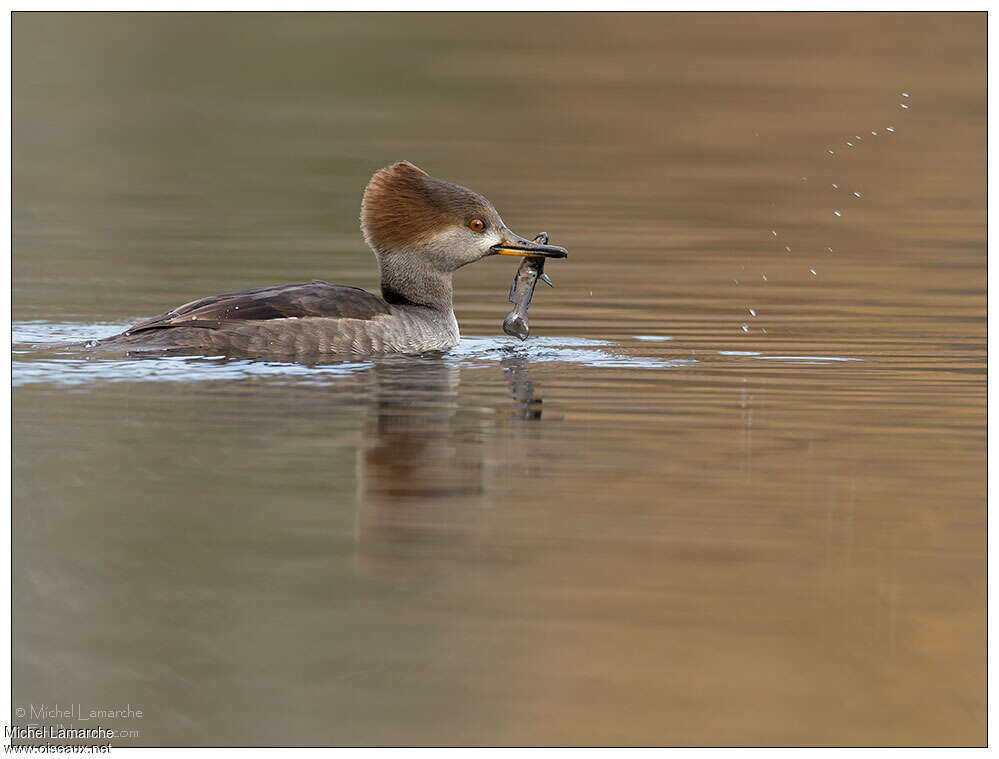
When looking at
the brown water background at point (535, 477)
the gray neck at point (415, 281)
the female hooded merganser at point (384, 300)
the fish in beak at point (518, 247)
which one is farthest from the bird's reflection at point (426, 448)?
the fish in beak at point (518, 247)

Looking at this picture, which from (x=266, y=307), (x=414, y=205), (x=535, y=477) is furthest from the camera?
(x=414, y=205)

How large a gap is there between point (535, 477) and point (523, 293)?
3.28 meters

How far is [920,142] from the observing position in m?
19.4

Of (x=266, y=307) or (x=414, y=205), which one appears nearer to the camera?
Answer: (x=266, y=307)

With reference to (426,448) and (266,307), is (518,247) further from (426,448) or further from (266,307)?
(426,448)

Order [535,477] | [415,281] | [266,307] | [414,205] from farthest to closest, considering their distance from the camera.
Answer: [415,281] → [414,205] → [266,307] → [535,477]

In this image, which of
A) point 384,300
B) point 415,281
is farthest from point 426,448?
point 415,281

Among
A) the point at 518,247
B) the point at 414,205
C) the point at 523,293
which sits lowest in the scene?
the point at 523,293

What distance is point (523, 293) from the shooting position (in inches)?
402

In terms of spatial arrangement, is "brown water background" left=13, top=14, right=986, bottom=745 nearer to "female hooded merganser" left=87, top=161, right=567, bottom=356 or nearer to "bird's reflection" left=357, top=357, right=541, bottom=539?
"bird's reflection" left=357, top=357, right=541, bottom=539

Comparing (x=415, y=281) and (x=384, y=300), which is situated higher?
(x=415, y=281)

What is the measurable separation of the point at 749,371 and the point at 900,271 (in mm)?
3961

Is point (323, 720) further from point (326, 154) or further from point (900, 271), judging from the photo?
point (326, 154)

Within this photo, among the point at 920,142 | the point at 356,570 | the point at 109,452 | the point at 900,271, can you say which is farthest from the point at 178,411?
the point at 920,142
